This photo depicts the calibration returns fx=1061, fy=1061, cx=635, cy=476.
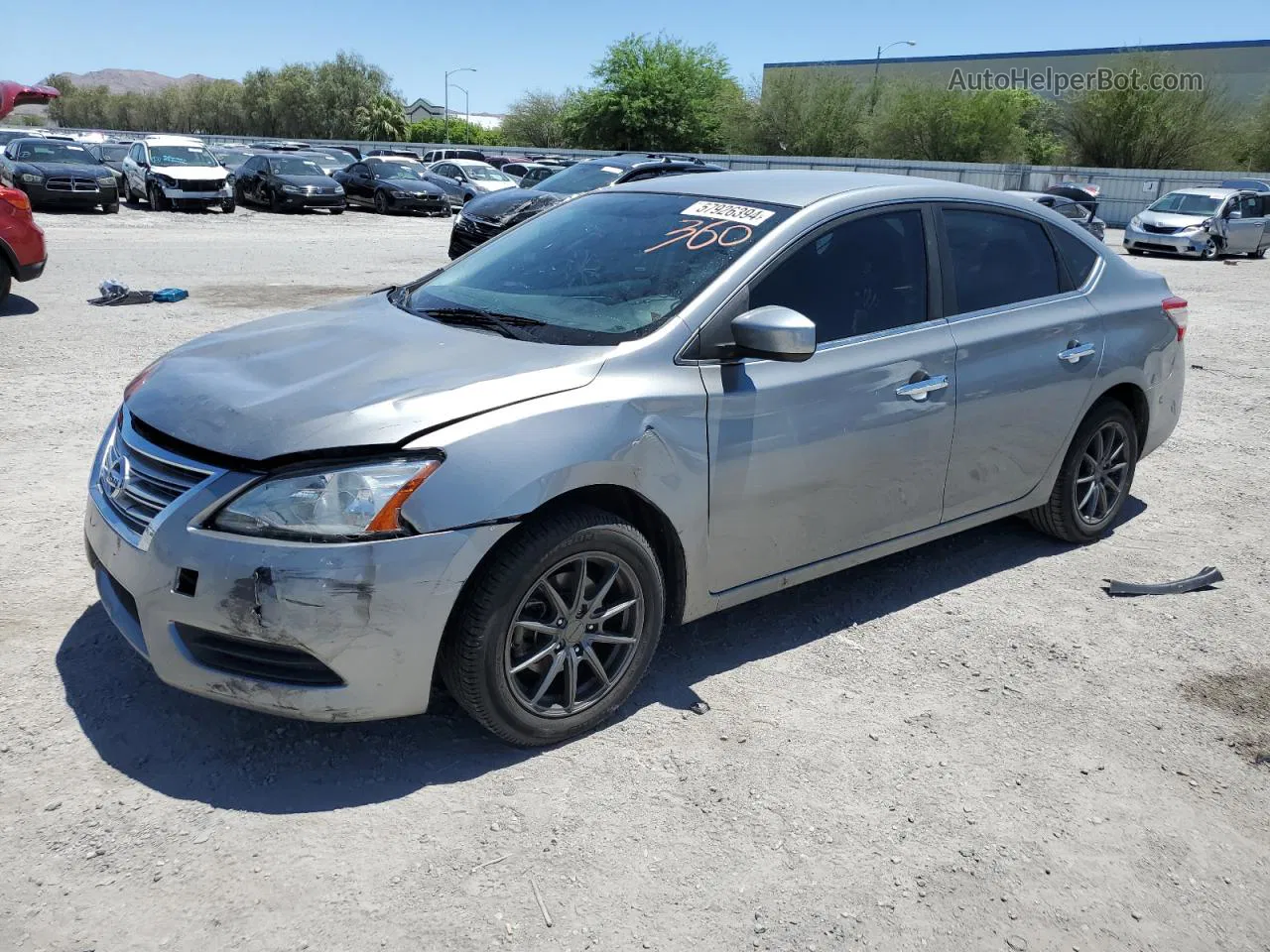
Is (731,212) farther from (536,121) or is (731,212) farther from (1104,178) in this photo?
(536,121)

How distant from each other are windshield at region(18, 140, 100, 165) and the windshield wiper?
862 inches

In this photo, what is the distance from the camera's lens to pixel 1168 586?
482 cm

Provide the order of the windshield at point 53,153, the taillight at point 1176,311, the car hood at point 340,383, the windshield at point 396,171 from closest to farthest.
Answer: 1. the car hood at point 340,383
2. the taillight at point 1176,311
3. the windshield at point 53,153
4. the windshield at point 396,171

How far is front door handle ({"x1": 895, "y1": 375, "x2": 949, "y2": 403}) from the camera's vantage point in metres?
4.01

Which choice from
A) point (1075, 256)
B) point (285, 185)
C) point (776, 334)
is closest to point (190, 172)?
point (285, 185)

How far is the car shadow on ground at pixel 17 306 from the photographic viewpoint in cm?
1024

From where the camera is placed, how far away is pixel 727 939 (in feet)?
8.45

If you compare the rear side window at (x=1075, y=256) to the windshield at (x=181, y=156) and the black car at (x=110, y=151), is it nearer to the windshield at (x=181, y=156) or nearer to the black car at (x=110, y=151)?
the windshield at (x=181, y=156)

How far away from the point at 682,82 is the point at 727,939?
225 feet

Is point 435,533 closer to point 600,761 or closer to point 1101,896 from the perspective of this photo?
point 600,761

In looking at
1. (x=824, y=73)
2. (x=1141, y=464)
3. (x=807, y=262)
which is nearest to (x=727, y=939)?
(x=807, y=262)

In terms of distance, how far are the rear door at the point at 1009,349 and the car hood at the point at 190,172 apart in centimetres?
2301

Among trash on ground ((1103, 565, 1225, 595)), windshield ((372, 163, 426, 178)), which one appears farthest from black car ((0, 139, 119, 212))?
trash on ground ((1103, 565, 1225, 595))

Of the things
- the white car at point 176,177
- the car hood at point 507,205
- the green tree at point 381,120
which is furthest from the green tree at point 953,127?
the green tree at point 381,120
